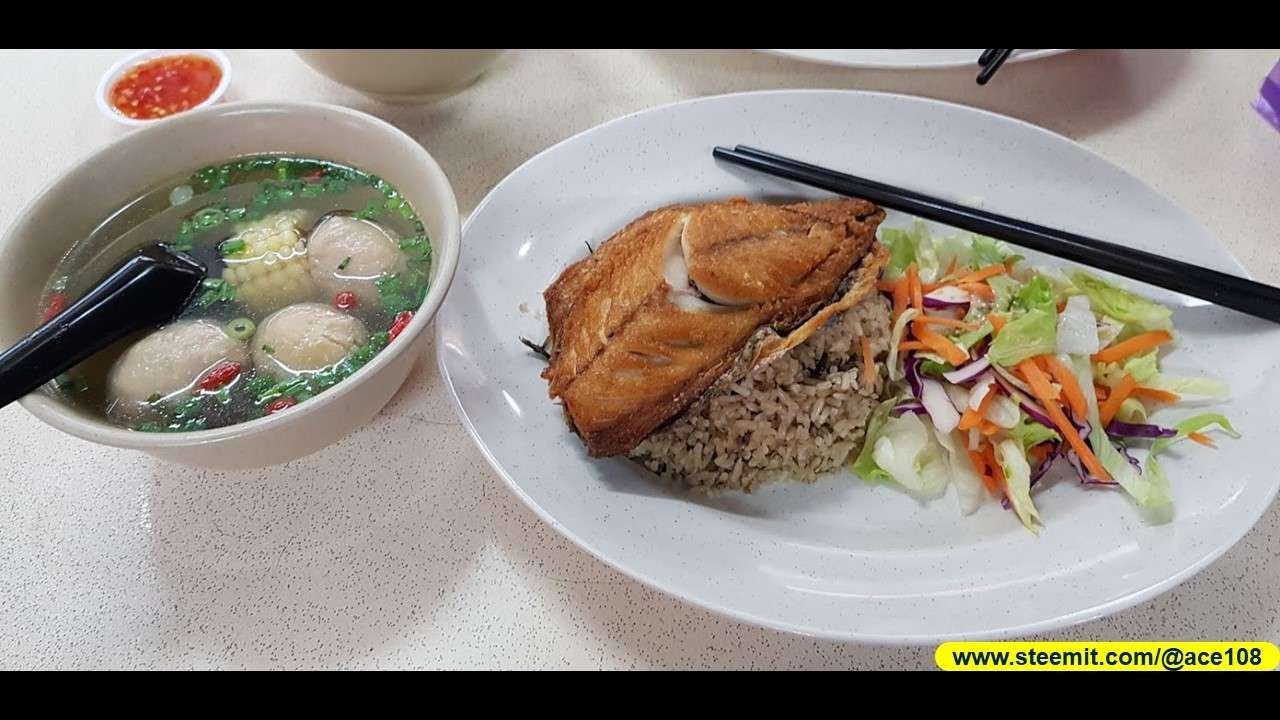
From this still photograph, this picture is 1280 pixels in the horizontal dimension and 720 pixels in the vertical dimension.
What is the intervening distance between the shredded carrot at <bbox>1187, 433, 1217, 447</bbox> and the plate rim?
1089 millimetres

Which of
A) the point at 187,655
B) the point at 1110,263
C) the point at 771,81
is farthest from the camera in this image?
the point at 771,81

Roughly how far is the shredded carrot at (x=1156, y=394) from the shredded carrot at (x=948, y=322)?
305mm

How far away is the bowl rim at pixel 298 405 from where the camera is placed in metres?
1.11

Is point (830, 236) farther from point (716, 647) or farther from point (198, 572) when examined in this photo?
point (198, 572)

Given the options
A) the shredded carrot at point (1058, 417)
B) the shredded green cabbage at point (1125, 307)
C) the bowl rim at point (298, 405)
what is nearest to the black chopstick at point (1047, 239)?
the shredded green cabbage at point (1125, 307)

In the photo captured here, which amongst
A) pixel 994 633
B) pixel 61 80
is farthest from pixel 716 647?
pixel 61 80

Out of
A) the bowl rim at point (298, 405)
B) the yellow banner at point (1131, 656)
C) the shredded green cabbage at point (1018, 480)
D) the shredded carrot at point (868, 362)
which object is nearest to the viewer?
the bowl rim at point (298, 405)

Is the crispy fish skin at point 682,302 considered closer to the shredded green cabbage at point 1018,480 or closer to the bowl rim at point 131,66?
the shredded green cabbage at point 1018,480

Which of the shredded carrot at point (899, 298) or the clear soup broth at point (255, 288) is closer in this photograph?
the clear soup broth at point (255, 288)

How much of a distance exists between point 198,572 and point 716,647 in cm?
86

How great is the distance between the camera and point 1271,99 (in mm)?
2055

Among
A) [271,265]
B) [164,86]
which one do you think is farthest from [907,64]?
[164,86]

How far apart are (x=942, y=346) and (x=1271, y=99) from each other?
130 centimetres

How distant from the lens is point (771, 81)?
2.24 metres
